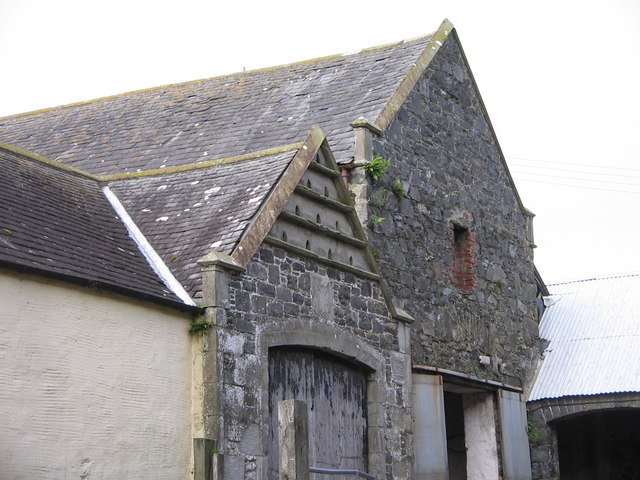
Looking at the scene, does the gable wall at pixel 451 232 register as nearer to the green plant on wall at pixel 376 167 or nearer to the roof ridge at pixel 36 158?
the green plant on wall at pixel 376 167

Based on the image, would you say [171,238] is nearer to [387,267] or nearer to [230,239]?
[230,239]

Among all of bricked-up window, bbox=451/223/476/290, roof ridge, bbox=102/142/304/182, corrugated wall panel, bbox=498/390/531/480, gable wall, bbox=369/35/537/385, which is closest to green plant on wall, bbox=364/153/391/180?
gable wall, bbox=369/35/537/385

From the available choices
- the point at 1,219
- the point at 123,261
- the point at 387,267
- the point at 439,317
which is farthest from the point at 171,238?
the point at 439,317

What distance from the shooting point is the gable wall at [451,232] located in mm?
14188

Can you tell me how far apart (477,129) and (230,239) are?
716 cm

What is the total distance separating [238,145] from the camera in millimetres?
14719

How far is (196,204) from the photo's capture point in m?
12.0

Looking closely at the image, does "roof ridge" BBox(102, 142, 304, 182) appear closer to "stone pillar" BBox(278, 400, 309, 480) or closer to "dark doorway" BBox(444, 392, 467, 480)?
"stone pillar" BBox(278, 400, 309, 480)

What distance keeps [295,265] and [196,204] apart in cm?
137

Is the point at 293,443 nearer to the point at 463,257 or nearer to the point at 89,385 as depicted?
the point at 89,385

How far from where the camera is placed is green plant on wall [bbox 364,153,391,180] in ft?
44.3

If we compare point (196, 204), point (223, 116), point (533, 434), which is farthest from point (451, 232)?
point (196, 204)

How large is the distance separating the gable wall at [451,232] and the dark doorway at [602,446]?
3.35m

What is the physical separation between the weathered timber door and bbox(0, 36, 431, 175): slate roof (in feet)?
9.34
